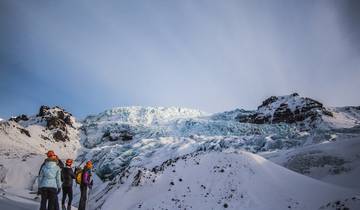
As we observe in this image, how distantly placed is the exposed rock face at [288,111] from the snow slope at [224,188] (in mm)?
86902

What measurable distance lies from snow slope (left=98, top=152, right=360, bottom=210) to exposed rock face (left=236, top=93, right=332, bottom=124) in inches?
3421

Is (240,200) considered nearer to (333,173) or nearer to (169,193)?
(169,193)

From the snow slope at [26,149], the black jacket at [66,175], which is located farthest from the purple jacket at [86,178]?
the snow slope at [26,149]

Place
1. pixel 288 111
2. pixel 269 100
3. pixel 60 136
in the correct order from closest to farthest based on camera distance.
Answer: pixel 60 136 → pixel 288 111 → pixel 269 100

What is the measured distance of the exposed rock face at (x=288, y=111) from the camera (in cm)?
10262

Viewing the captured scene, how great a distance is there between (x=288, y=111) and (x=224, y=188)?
105 metres

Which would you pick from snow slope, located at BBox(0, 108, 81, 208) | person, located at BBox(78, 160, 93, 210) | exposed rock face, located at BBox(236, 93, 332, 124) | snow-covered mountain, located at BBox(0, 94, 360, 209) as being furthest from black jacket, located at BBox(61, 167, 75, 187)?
exposed rock face, located at BBox(236, 93, 332, 124)

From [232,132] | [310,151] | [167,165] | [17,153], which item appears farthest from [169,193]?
[232,132]

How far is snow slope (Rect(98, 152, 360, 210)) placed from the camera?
13.6 metres

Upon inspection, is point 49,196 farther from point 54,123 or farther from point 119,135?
point 54,123

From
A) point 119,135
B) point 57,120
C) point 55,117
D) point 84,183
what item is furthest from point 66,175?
point 55,117

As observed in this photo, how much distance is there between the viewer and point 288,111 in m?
113

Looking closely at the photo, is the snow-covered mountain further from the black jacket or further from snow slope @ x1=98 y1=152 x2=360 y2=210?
the black jacket

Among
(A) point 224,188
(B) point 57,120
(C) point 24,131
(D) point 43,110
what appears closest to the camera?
(A) point 224,188
